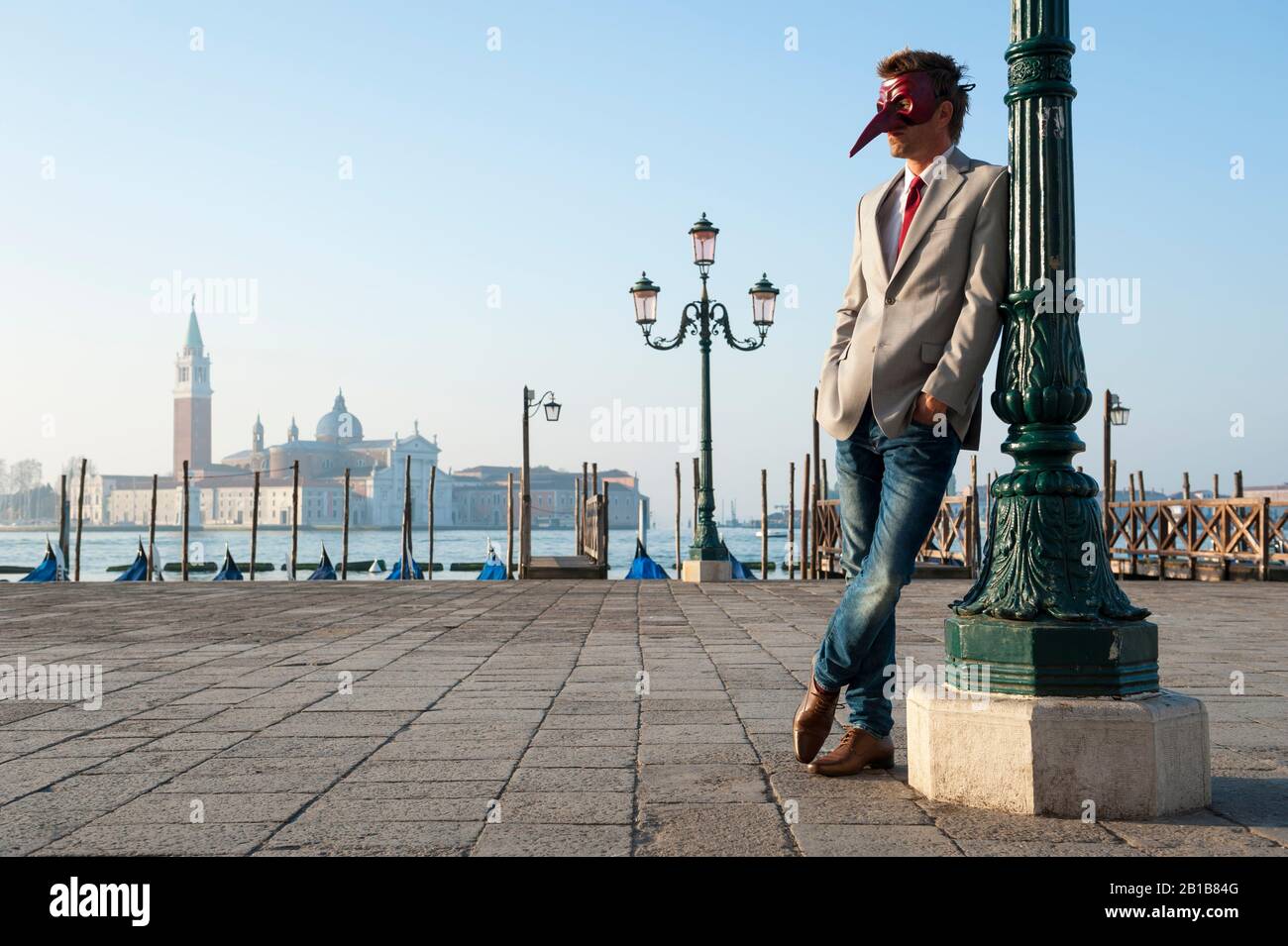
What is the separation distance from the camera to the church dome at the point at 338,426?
16550 cm

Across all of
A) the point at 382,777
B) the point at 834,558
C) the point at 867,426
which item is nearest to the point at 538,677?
the point at 382,777

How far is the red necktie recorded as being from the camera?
3068mm

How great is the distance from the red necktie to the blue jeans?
1.55ft

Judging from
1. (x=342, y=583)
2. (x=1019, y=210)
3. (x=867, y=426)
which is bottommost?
(x=342, y=583)

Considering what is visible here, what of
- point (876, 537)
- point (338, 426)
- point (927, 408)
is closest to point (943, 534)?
point (876, 537)

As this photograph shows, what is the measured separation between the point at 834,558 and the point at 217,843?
1916 centimetres

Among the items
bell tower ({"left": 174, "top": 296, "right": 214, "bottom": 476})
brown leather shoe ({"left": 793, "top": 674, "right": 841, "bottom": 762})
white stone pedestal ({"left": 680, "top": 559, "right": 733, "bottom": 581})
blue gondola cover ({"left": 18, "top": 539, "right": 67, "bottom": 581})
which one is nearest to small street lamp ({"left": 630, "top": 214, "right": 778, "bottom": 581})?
white stone pedestal ({"left": 680, "top": 559, "right": 733, "bottom": 581})

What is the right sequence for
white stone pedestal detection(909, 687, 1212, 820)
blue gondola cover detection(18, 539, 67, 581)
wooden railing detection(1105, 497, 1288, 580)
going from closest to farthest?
white stone pedestal detection(909, 687, 1212, 820) → wooden railing detection(1105, 497, 1288, 580) → blue gondola cover detection(18, 539, 67, 581)

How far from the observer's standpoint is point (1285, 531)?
59.7 ft

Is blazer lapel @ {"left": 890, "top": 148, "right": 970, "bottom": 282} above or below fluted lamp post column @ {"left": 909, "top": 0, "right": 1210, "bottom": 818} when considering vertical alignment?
above

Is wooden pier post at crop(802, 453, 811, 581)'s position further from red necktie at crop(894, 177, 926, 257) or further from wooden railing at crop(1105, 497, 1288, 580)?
red necktie at crop(894, 177, 926, 257)

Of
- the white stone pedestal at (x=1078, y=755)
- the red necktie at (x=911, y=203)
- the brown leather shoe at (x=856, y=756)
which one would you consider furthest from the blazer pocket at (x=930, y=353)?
the brown leather shoe at (x=856, y=756)

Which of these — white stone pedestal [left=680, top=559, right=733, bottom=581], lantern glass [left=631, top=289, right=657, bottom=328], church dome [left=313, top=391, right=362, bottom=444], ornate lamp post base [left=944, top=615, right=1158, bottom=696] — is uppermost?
church dome [left=313, top=391, right=362, bottom=444]
